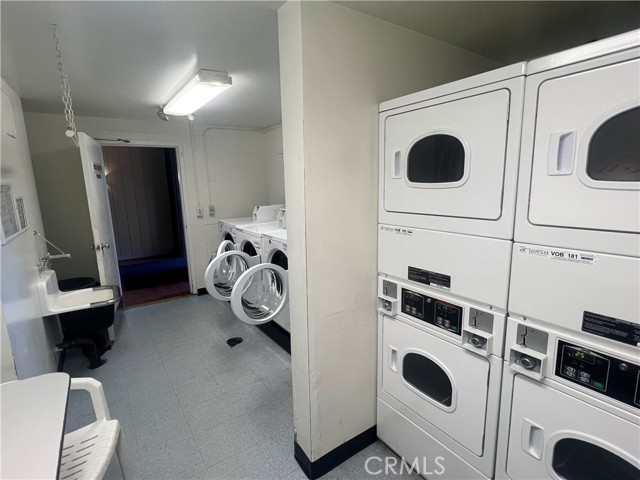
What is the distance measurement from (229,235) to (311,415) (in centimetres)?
295

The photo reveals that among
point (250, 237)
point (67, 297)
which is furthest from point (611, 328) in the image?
point (67, 297)

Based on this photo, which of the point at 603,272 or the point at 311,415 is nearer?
the point at 603,272

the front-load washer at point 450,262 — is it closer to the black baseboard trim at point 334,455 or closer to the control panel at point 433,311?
the control panel at point 433,311

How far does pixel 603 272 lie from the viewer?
933 millimetres

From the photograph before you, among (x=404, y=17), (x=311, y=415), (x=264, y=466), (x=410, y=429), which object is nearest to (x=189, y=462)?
(x=264, y=466)

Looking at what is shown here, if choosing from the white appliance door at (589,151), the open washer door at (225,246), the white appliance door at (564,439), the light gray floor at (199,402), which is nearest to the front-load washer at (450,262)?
the white appliance door at (589,151)

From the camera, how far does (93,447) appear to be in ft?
3.99

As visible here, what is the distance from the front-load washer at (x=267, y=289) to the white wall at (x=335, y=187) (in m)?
0.90

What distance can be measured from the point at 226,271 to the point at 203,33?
8.76 ft

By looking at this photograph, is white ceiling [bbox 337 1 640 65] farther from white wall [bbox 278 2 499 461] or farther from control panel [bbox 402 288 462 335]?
control panel [bbox 402 288 462 335]

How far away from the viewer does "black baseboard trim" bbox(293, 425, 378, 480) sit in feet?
5.52

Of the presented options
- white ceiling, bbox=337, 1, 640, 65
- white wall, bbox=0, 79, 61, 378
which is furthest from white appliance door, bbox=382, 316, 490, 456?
white wall, bbox=0, 79, 61, 378

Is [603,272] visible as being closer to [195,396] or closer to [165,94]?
[195,396]

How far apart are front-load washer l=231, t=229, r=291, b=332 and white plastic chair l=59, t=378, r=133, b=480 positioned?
45.3 inches
